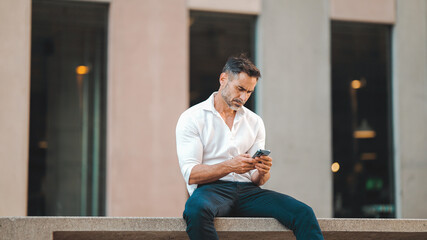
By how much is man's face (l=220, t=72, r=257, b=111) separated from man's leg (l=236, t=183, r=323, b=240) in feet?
2.32

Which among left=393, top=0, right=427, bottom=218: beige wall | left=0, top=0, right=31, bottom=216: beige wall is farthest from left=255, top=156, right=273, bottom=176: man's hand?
left=393, top=0, right=427, bottom=218: beige wall

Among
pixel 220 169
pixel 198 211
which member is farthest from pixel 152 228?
pixel 220 169

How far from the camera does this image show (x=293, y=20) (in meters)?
11.1

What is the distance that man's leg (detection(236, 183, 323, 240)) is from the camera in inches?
197

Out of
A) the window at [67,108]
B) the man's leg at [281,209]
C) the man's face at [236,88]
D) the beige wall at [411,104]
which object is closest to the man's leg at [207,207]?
the man's leg at [281,209]

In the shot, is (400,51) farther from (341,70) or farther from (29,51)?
(29,51)

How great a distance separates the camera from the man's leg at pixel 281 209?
4996 millimetres

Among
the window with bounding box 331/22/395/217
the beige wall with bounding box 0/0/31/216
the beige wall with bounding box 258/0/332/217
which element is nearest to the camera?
the beige wall with bounding box 0/0/31/216

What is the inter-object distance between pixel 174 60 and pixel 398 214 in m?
4.76

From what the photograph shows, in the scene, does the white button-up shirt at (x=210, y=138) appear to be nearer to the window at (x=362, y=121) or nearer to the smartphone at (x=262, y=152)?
the smartphone at (x=262, y=152)

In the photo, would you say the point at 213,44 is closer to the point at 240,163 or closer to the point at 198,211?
the point at 240,163

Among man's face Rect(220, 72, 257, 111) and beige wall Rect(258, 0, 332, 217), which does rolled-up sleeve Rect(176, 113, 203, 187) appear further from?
beige wall Rect(258, 0, 332, 217)

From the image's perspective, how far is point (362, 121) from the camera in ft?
38.3

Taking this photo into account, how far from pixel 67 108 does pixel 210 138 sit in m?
5.13
